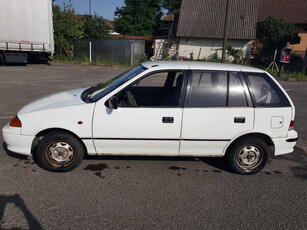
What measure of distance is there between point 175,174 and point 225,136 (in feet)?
2.96

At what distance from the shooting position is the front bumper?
3629mm

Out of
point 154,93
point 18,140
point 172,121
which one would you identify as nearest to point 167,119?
point 172,121

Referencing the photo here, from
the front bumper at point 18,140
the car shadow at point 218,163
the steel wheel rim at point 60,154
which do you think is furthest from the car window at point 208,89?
the front bumper at point 18,140

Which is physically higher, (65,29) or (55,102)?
(65,29)

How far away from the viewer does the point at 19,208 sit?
2947 millimetres

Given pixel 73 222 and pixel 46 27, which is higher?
pixel 46 27

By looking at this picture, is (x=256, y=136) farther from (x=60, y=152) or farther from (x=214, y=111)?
(x=60, y=152)

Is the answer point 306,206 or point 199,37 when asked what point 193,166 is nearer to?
point 306,206

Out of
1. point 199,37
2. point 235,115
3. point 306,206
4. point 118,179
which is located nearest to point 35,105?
point 118,179

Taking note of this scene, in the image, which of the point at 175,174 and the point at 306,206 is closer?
the point at 306,206

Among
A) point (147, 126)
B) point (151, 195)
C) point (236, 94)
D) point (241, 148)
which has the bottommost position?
point (151, 195)

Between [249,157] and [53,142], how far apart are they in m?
2.80

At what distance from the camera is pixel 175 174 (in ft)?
12.8

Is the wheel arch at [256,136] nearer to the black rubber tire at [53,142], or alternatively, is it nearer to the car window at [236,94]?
the car window at [236,94]
